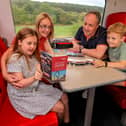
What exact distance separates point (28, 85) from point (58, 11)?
5.32 ft

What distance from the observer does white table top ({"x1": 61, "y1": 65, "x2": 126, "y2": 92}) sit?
1.19m

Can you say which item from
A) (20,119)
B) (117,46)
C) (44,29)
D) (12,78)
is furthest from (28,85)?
(117,46)

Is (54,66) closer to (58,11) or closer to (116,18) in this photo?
(58,11)

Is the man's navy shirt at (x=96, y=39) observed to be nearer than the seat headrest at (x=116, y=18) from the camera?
Yes

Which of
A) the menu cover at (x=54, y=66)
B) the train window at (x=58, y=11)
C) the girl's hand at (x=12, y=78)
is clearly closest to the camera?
the menu cover at (x=54, y=66)

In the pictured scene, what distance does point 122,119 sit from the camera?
1892 millimetres

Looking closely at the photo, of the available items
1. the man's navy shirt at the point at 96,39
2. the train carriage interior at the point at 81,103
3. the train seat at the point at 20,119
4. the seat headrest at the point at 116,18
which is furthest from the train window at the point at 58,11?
the train seat at the point at 20,119

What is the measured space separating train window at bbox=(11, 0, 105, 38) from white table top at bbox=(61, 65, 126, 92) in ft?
4.46

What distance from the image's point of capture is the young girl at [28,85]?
131 cm

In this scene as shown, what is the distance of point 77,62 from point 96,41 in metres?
0.56

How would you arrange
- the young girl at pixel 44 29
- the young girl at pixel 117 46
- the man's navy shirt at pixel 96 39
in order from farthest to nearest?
1. the man's navy shirt at pixel 96 39
2. the young girl at pixel 44 29
3. the young girl at pixel 117 46

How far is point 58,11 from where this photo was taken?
264 centimetres

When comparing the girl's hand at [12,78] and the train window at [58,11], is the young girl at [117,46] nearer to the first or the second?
the girl's hand at [12,78]

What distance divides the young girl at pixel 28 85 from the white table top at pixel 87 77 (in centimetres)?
25
